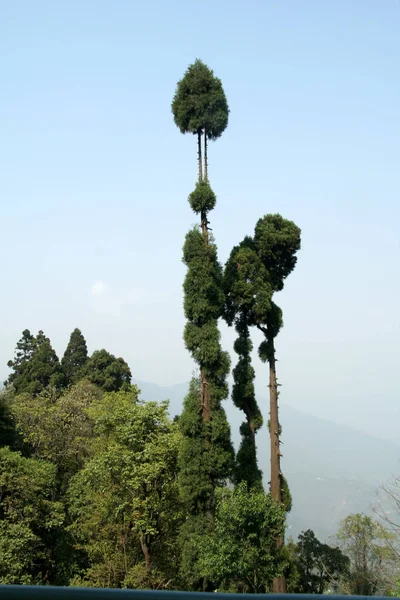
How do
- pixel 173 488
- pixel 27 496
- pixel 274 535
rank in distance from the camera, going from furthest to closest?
pixel 173 488 → pixel 27 496 → pixel 274 535

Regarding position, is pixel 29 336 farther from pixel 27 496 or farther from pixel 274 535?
pixel 274 535

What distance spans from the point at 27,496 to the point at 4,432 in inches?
188

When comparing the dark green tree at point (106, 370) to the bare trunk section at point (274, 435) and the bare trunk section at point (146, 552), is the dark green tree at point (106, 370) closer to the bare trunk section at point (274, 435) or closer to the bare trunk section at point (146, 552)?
the bare trunk section at point (274, 435)

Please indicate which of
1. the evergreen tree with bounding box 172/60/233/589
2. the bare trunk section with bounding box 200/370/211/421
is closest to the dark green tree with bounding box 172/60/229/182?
the evergreen tree with bounding box 172/60/233/589

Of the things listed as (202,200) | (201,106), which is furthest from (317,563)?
(201,106)

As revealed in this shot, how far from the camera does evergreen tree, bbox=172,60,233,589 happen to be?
15.4 m

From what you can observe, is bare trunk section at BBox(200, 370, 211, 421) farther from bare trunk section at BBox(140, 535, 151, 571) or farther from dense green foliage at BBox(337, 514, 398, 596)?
dense green foliage at BBox(337, 514, 398, 596)

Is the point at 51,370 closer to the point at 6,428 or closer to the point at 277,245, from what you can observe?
the point at 6,428

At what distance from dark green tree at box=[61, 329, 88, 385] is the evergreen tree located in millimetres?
21929

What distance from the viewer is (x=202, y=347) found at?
54.8 feet

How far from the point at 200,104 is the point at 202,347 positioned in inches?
300

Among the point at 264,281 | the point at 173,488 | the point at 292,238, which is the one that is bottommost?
the point at 173,488

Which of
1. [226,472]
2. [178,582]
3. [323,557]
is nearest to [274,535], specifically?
[226,472]

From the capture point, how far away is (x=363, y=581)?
1605 centimetres
